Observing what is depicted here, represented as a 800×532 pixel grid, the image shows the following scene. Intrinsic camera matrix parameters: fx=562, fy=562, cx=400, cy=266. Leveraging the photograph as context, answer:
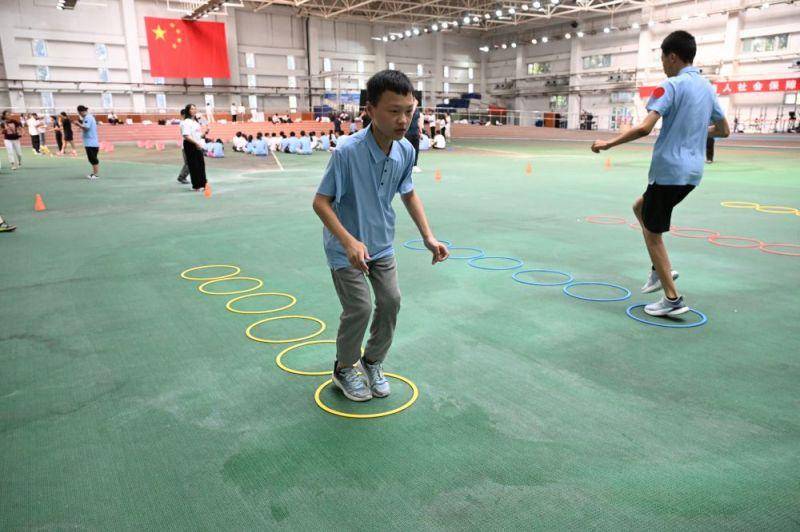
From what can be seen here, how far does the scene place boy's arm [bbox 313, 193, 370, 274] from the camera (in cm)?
265

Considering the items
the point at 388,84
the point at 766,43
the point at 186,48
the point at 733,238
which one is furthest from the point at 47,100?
the point at 766,43

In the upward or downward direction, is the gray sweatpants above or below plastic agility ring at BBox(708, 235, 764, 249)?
above

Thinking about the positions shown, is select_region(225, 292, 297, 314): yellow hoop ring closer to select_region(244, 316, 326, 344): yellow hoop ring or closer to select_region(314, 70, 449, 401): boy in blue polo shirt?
select_region(244, 316, 326, 344): yellow hoop ring

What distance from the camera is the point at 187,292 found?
211 inches

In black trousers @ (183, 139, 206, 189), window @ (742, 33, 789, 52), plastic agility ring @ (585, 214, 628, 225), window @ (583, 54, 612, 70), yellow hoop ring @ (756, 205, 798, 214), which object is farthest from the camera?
window @ (583, 54, 612, 70)

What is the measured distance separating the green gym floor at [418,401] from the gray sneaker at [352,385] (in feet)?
0.43

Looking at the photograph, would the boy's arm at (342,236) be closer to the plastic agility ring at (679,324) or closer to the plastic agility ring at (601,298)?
the plastic agility ring at (679,324)

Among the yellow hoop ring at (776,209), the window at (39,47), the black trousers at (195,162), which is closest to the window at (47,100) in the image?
the window at (39,47)

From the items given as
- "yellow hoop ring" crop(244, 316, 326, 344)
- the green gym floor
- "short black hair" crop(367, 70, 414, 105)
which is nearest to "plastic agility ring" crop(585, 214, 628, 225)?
the green gym floor

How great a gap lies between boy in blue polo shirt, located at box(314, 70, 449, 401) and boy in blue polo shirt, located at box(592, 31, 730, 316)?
6.87 ft

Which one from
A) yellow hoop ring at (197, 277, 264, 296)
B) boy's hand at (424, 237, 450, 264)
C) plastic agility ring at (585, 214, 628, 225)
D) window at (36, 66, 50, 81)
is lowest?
yellow hoop ring at (197, 277, 264, 296)

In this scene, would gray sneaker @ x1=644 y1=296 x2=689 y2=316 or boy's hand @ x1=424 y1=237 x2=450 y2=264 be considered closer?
boy's hand @ x1=424 y1=237 x2=450 y2=264

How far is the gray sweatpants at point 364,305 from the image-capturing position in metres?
3.03

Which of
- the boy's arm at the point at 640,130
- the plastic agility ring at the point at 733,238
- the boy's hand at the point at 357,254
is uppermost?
the boy's arm at the point at 640,130
